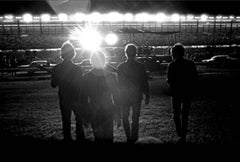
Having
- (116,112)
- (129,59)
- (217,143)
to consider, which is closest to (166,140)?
(217,143)

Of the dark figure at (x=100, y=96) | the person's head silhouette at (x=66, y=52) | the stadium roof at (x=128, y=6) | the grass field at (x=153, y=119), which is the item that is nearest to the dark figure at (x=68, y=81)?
the person's head silhouette at (x=66, y=52)

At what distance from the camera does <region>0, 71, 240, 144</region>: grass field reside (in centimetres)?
527

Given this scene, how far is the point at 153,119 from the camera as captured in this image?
6.70 m

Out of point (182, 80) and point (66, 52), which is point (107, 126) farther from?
point (182, 80)

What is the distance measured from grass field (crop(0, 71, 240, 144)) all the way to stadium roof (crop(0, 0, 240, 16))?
11.6 feet

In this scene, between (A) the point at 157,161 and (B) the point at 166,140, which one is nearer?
(A) the point at 157,161

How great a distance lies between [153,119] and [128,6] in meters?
5.88

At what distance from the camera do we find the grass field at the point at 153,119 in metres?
5.27

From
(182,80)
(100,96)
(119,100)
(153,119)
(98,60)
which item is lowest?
(153,119)

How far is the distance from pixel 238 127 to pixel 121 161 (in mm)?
3323

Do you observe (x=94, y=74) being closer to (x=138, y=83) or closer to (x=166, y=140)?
(x=138, y=83)

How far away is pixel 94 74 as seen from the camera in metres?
4.06

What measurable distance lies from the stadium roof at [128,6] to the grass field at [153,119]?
11.6ft

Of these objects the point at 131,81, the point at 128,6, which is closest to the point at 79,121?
the point at 131,81
